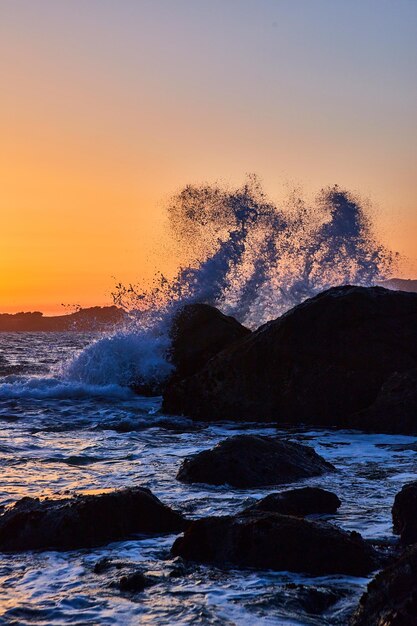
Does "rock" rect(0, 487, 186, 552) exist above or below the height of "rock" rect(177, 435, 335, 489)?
below

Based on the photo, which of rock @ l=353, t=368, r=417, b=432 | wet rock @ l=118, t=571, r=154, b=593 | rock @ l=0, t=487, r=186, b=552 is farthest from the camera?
rock @ l=353, t=368, r=417, b=432

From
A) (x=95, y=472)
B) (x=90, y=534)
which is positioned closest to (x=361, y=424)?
(x=95, y=472)

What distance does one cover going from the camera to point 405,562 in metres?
4.13

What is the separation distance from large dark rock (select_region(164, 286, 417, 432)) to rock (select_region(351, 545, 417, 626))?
947cm

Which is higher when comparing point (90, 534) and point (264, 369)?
point (264, 369)

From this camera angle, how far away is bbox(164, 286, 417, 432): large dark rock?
14.1 metres

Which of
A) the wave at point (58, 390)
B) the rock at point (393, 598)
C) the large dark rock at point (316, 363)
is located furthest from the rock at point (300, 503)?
the wave at point (58, 390)

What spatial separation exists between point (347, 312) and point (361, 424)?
267cm

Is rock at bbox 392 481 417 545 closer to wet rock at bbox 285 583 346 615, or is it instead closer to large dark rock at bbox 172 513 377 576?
large dark rock at bbox 172 513 377 576

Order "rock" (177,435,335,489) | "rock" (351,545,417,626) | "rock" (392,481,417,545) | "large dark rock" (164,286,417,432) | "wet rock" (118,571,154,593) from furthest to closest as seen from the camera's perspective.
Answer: "large dark rock" (164,286,417,432)
"rock" (177,435,335,489)
"rock" (392,481,417,545)
"wet rock" (118,571,154,593)
"rock" (351,545,417,626)

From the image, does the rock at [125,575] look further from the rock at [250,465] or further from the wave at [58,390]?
the wave at [58,390]

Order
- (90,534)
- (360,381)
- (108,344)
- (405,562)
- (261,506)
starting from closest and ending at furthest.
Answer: (405,562) → (90,534) → (261,506) → (360,381) → (108,344)

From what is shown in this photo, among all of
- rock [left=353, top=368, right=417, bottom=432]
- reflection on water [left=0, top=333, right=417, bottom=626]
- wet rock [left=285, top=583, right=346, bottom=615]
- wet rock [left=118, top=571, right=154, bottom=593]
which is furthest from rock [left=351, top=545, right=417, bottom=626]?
rock [left=353, top=368, right=417, bottom=432]

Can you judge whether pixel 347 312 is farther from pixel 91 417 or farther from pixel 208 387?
pixel 91 417
